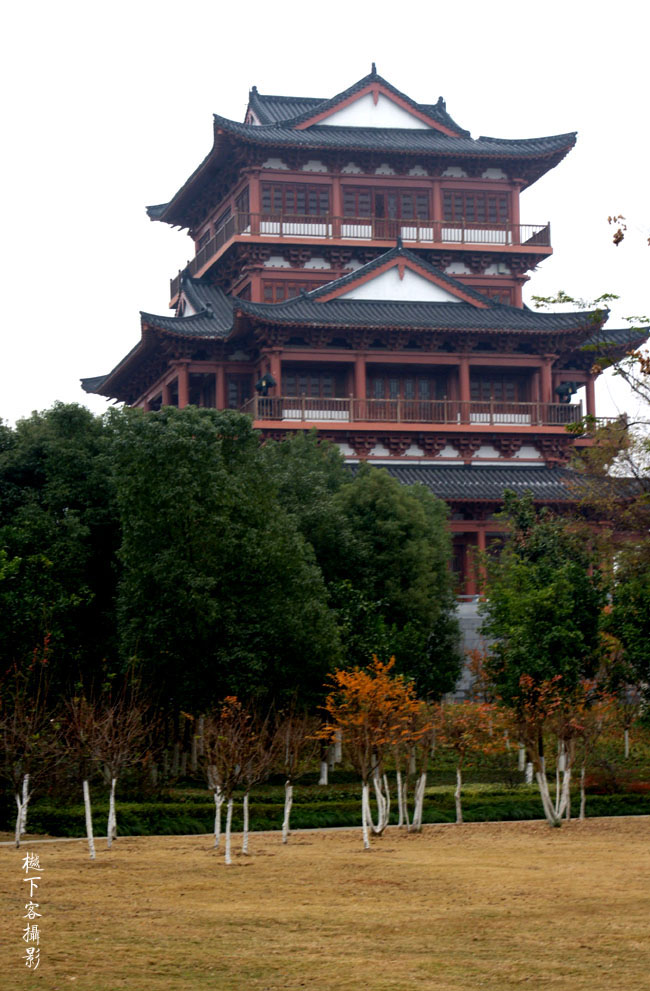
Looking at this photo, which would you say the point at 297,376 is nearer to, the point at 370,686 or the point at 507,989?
the point at 370,686

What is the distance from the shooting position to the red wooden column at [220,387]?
51.8m

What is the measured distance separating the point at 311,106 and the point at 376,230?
8.26 meters

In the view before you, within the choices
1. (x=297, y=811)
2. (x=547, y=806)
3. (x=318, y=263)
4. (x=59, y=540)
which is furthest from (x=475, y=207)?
(x=297, y=811)

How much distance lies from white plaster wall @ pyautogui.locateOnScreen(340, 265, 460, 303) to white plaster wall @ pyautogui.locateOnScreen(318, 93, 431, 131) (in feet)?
25.2

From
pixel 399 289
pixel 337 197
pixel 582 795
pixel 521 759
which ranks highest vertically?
pixel 337 197

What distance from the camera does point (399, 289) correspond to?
52.5 metres

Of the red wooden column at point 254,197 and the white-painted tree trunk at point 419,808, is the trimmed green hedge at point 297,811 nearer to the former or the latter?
the white-painted tree trunk at point 419,808

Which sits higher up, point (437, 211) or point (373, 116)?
point (373, 116)

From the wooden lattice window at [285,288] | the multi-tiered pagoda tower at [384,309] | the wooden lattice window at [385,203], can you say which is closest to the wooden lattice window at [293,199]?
the multi-tiered pagoda tower at [384,309]

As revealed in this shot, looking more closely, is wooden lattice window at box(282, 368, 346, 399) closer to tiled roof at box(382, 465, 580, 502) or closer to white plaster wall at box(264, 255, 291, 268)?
tiled roof at box(382, 465, 580, 502)

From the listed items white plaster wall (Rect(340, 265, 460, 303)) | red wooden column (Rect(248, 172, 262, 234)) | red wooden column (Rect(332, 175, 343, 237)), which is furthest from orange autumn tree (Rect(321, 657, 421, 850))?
red wooden column (Rect(332, 175, 343, 237))

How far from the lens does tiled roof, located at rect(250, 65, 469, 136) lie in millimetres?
56031

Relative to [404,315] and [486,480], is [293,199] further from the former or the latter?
[486,480]

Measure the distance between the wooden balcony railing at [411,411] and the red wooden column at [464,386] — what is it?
4 cm
